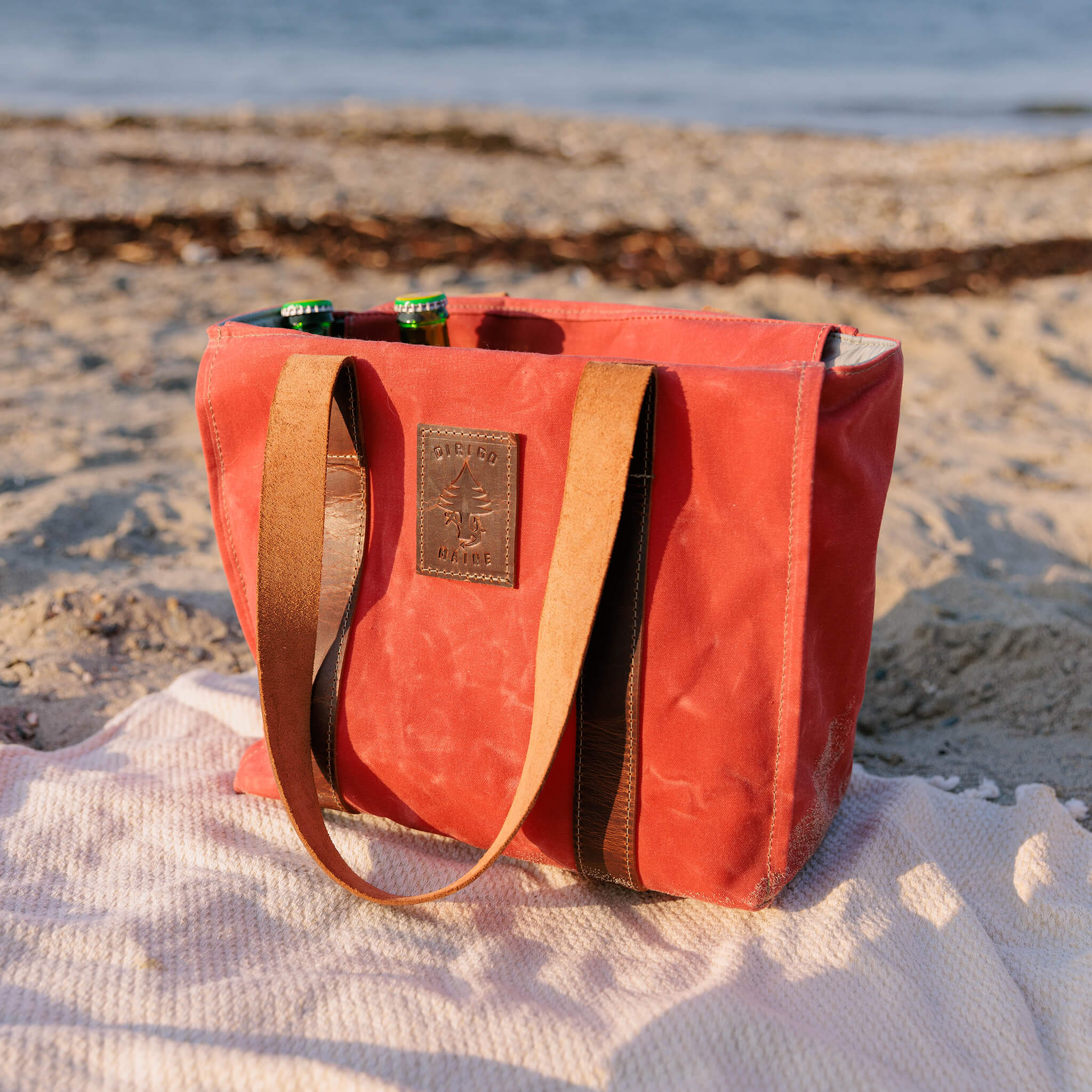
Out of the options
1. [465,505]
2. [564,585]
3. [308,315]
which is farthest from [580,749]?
[308,315]

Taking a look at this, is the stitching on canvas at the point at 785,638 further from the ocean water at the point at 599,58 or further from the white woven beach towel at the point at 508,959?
the ocean water at the point at 599,58

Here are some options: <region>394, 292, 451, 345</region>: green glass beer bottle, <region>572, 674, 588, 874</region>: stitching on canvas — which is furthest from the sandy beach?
<region>394, 292, 451, 345</region>: green glass beer bottle

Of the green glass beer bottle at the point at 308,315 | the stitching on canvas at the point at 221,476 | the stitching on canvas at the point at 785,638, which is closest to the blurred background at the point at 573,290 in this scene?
the stitching on canvas at the point at 221,476

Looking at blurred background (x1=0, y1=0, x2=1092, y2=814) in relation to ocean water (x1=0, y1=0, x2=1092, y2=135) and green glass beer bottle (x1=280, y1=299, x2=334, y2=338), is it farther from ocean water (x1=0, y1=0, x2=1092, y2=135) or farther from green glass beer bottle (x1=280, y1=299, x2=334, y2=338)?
green glass beer bottle (x1=280, y1=299, x2=334, y2=338)

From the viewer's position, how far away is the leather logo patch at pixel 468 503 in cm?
140

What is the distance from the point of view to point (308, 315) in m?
1.75

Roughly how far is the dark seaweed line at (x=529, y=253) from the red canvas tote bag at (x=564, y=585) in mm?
4036

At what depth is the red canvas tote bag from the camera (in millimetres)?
1295

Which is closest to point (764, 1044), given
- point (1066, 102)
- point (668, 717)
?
point (668, 717)

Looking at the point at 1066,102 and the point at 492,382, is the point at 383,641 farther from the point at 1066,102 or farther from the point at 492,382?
the point at 1066,102

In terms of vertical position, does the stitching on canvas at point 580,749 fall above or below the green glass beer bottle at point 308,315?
below

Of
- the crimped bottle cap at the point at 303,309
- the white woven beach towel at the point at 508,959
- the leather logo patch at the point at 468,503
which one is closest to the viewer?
the white woven beach towel at the point at 508,959

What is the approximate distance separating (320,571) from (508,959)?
2.13ft

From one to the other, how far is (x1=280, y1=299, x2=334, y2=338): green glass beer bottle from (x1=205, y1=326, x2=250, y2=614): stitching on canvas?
0.14 meters
